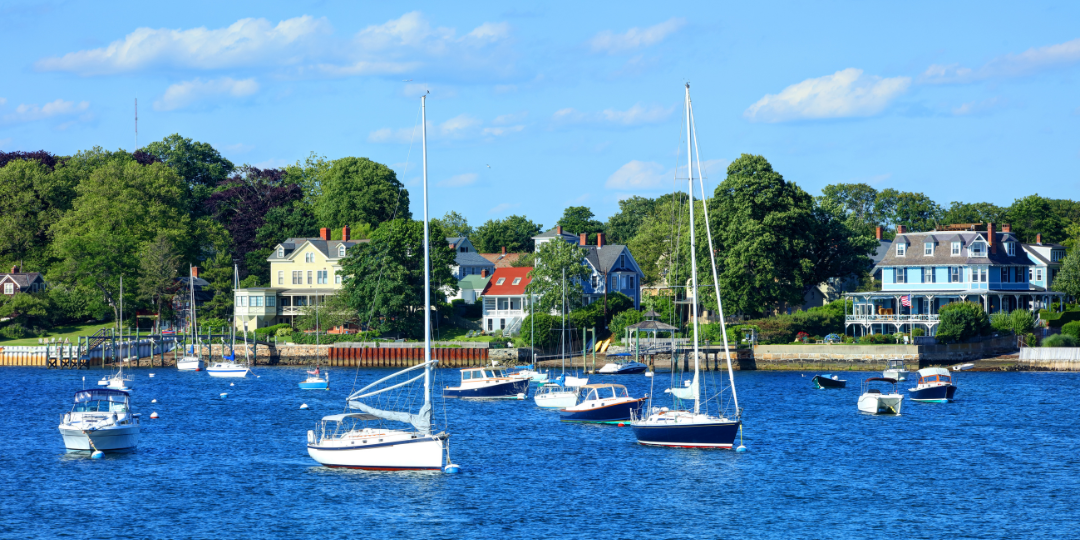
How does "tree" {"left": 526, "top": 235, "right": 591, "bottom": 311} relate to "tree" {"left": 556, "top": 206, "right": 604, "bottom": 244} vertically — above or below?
below

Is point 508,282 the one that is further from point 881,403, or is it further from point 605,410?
point 605,410

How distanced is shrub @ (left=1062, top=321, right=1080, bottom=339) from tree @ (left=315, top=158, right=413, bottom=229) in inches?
3212

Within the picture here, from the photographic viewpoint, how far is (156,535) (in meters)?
34.8

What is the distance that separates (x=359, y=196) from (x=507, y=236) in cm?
3190

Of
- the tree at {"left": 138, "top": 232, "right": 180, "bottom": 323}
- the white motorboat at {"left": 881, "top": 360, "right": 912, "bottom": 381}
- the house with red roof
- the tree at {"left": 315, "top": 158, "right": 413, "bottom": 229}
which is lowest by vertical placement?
the white motorboat at {"left": 881, "top": 360, "right": 912, "bottom": 381}

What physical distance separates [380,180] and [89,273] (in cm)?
4144

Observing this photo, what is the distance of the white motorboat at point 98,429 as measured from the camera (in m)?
49.2

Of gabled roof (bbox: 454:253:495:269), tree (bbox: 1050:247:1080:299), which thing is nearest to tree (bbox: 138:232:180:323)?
gabled roof (bbox: 454:253:495:269)

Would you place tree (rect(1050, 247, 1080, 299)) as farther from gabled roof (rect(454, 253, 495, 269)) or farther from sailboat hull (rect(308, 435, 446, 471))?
sailboat hull (rect(308, 435, 446, 471))

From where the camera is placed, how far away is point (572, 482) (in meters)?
43.6

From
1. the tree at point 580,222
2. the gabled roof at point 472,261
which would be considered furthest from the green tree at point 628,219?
the gabled roof at point 472,261

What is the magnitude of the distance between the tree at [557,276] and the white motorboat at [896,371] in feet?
108

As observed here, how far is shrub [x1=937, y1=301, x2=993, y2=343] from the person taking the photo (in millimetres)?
93938

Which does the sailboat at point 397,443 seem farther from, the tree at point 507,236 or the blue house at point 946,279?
the tree at point 507,236
